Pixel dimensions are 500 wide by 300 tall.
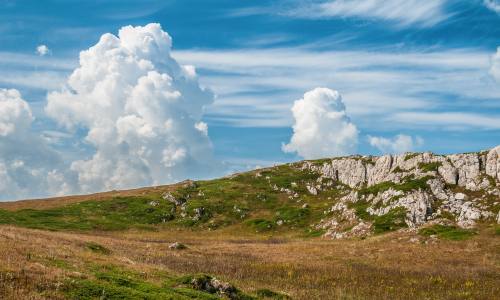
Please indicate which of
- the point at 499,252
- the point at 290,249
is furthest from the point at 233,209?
the point at 499,252

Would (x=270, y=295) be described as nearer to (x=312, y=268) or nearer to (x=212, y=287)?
(x=212, y=287)

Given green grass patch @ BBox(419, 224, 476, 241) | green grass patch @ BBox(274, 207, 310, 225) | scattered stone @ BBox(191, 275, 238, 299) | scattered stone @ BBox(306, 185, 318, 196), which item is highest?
scattered stone @ BBox(306, 185, 318, 196)

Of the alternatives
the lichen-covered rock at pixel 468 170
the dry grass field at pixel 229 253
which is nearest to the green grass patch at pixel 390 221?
the dry grass field at pixel 229 253

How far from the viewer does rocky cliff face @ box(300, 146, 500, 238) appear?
10044 cm

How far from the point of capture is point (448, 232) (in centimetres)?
8506

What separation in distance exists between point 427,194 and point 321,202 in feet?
130

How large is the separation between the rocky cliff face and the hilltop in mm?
371

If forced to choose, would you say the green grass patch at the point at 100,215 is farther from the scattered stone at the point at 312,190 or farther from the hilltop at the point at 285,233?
the scattered stone at the point at 312,190

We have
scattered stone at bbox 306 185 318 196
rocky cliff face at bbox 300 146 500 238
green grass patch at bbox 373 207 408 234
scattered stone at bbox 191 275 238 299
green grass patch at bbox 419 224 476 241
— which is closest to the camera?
scattered stone at bbox 191 275 238 299

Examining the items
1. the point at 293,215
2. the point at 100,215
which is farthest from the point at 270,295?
the point at 100,215

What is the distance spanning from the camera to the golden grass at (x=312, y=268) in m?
24.4

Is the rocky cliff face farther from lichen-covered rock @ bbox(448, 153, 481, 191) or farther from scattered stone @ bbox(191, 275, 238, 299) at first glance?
scattered stone @ bbox(191, 275, 238, 299)

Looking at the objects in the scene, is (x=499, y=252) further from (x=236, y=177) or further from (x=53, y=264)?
(x=236, y=177)

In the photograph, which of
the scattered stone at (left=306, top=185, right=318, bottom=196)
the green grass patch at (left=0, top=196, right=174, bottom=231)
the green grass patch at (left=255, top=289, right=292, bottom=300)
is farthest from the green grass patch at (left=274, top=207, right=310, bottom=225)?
the green grass patch at (left=255, top=289, right=292, bottom=300)
